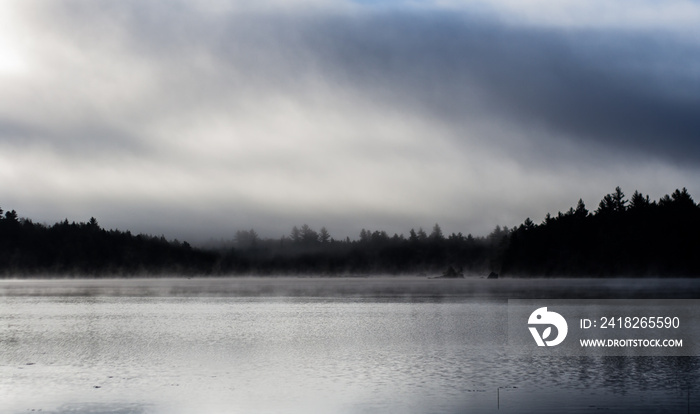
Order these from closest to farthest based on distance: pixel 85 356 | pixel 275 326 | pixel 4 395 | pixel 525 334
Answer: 1. pixel 4 395
2. pixel 85 356
3. pixel 525 334
4. pixel 275 326

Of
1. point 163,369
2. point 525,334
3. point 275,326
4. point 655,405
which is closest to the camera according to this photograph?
point 655,405

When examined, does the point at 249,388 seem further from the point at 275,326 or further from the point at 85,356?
the point at 275,326

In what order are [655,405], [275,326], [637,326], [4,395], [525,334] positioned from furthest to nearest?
[275,326]
[637,326]
[525,334]
[4,395]
[655,405]

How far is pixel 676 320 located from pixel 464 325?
710 inches

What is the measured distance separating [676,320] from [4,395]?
2161 inches

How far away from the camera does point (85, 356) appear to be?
1953 inches

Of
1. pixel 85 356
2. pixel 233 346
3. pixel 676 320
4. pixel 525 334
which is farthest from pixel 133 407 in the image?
pixel 676 320

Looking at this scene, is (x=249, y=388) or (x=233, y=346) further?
Result: (x=233, y=346)

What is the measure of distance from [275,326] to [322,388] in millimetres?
38298

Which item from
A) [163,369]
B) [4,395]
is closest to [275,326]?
[163,369]

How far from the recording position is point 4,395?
34.8 m

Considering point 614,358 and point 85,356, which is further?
point 85,356

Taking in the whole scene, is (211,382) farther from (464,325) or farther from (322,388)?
(464,325)

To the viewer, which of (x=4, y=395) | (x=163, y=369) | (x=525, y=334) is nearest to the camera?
(x=4, y=395)
